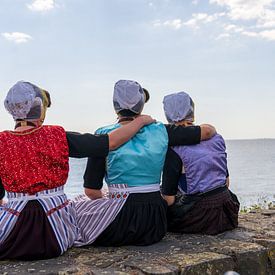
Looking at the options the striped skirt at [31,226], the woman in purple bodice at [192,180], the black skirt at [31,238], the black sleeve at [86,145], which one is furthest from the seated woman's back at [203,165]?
the black skirt at [31,238]

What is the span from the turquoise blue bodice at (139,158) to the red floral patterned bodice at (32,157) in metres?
0.49

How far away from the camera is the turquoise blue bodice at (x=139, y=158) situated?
13.9ft

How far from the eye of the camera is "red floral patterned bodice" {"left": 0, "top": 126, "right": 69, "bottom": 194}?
12.5 ft

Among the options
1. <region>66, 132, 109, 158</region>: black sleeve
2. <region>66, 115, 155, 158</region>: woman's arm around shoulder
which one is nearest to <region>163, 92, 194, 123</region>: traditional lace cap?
<region>66, 115, 155, 158</region>: woman's arm around shoulder

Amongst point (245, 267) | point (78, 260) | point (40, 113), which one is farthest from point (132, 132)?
point (245, 267)

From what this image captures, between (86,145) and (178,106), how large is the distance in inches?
42.1

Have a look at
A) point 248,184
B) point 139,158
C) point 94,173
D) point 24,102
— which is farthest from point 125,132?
point 248,184

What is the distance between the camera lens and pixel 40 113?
3920 mm

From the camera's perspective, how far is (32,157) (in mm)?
3809

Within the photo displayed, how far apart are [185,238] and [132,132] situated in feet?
3.58

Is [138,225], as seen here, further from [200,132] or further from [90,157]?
[200,132]

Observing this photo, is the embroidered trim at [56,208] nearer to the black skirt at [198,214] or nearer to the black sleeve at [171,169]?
the black sleeve at [171,169]

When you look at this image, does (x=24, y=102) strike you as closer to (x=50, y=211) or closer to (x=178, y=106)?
(x=50, y=211)

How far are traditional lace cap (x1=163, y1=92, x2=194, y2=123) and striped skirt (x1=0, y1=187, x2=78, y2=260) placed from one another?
129 cm
